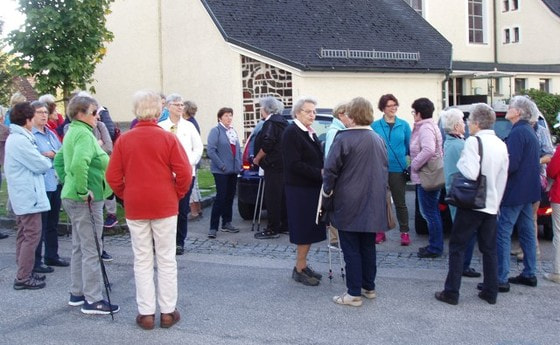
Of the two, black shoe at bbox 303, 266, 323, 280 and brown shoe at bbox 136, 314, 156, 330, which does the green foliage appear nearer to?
black shoe at bbox 303, 266, 323, 280

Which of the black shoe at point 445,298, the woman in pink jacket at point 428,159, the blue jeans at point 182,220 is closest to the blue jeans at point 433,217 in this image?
the woman in pink jacket at point 428,159

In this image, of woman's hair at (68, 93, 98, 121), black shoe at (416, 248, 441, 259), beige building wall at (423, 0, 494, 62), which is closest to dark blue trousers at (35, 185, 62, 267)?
woman's hair at (68, 93, 98, 121)

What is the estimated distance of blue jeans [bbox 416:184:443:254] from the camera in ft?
26.0

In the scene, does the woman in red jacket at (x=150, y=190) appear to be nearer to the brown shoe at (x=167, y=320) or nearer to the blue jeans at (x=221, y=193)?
the brown shoe at (x=167, y=320)

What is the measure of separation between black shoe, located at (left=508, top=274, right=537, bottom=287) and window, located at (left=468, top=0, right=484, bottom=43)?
2784 cm

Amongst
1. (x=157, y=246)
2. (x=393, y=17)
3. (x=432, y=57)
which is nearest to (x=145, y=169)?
(x=157, y=246)

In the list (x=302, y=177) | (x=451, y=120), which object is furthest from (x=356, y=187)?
(x=451, y=120)

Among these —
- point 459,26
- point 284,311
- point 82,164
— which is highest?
point 459,26

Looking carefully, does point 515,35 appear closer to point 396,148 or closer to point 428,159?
point 396,148

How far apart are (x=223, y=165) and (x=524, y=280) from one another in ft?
14.2

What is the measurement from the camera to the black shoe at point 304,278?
6883mm

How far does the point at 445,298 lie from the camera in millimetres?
6258

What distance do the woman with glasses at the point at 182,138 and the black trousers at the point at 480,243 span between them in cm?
350

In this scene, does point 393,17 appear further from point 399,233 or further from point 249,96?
point 399,233
